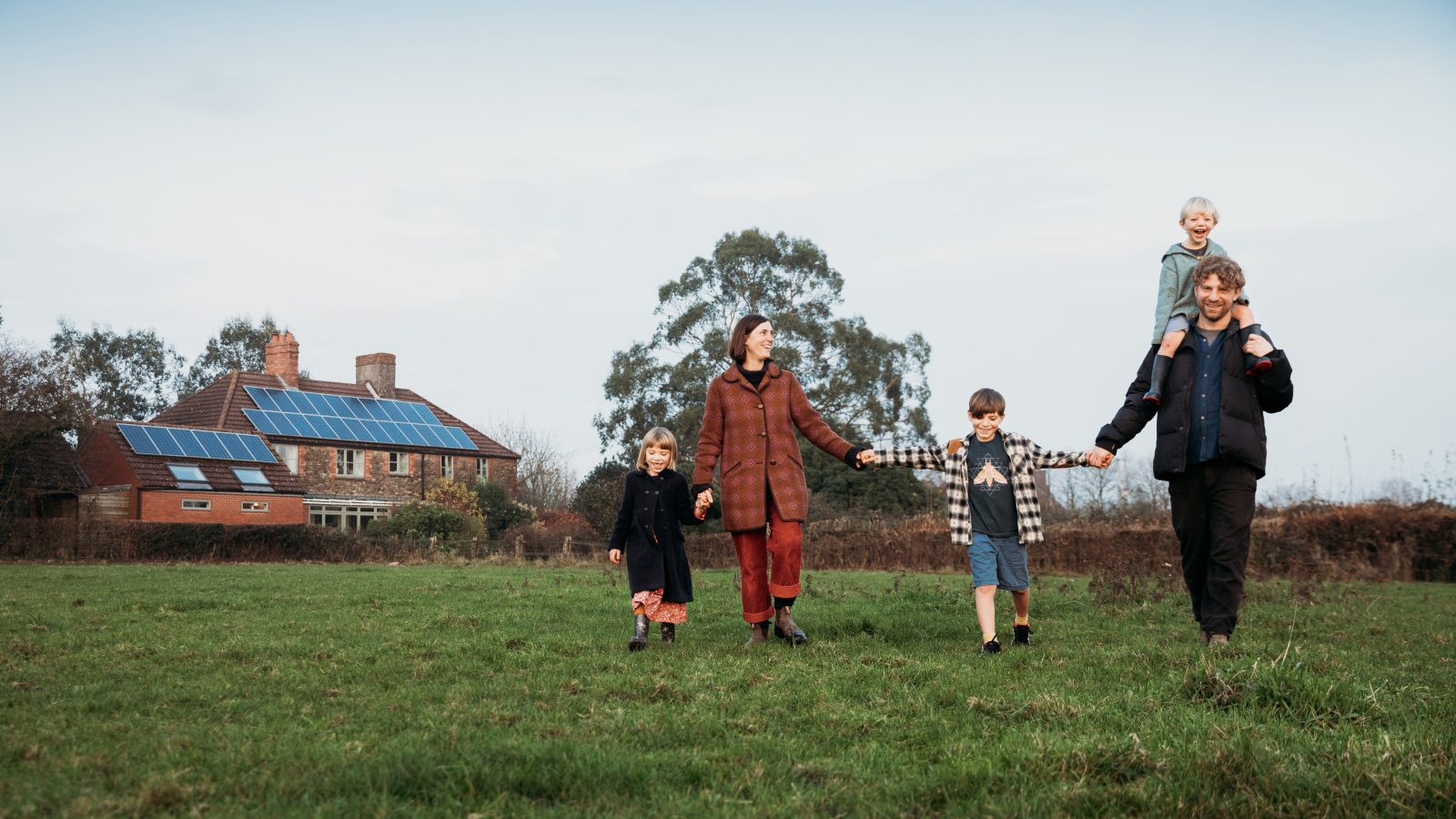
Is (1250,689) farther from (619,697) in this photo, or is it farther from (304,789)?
(304,789)

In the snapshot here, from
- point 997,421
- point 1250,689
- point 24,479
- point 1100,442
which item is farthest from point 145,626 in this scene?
point 24,479

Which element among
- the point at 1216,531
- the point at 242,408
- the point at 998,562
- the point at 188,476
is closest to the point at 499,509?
the point at 188,476

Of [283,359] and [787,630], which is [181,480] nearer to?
[283,359]

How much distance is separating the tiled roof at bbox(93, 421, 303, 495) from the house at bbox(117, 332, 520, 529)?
30 cm

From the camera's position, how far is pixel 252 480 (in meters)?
41.3

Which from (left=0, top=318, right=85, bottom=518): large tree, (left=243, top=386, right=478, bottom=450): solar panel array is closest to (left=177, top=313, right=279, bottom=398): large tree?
(left=243, top=386, right=478, bottom=450): solar panel array

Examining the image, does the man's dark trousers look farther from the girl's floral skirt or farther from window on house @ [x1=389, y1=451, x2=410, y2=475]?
window on house @ [x1=389, y1=451, x2=410, y2=475]

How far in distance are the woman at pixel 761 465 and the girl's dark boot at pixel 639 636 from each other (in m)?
0.66

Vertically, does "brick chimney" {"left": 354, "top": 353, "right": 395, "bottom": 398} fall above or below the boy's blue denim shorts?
above

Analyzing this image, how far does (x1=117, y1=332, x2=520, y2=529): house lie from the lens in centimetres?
4650

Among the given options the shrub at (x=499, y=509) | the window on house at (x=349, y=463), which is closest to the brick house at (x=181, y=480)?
the window on house at (x=349, y=463)

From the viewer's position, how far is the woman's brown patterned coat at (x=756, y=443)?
761cm

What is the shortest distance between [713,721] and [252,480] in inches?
1591

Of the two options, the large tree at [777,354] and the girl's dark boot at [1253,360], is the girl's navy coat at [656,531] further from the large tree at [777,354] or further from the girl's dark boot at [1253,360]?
the large tree at [777,354]
